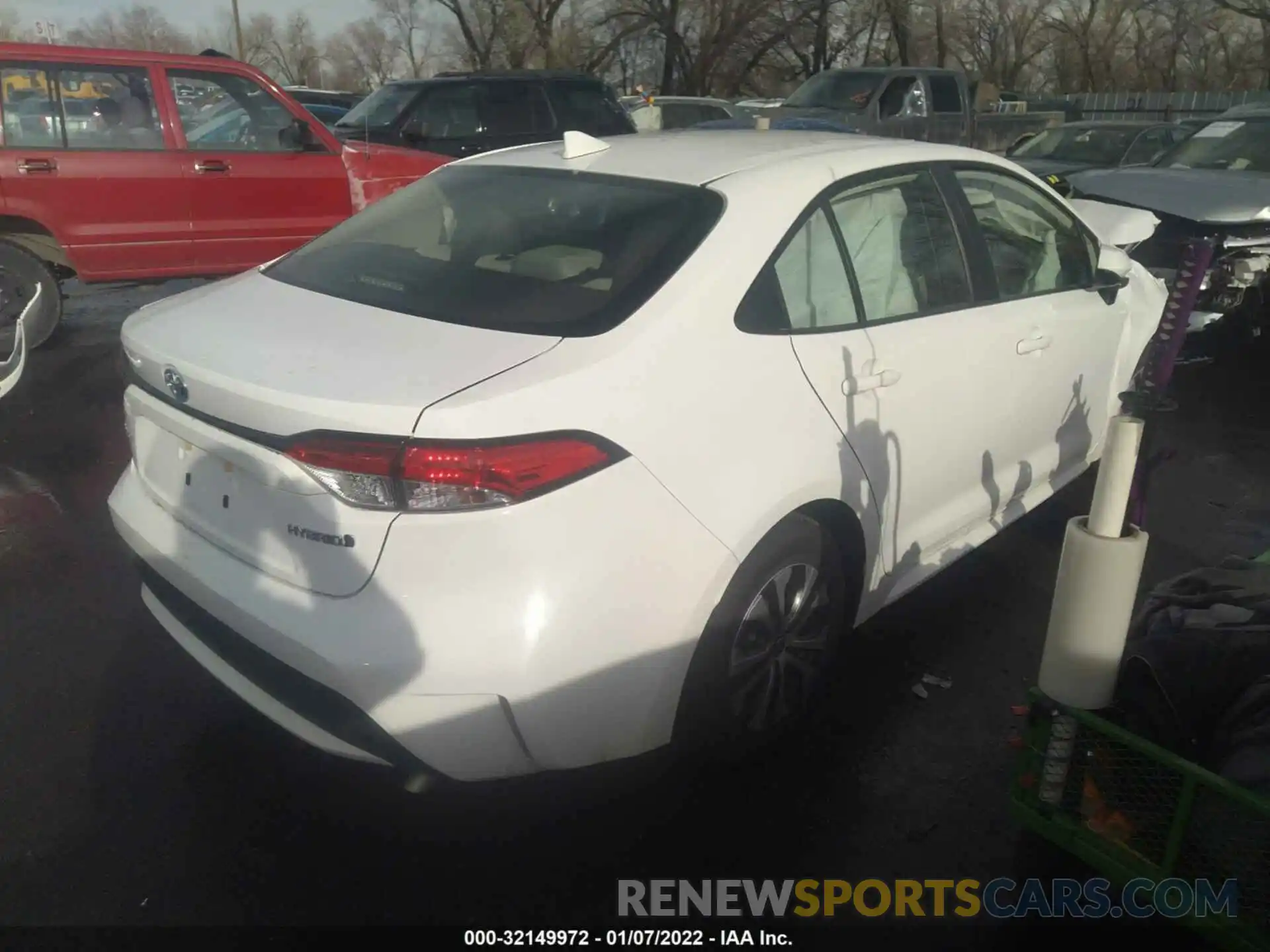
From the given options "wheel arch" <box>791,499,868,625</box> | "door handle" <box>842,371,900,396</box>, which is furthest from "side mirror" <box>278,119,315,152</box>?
"wheel arch" <box>791,499,868,625</box>

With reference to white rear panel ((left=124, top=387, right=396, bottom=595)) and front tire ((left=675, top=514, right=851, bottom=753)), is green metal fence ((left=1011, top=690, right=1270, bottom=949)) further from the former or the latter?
white rear panel ((left=124, top=387, right=396, bottom=595))

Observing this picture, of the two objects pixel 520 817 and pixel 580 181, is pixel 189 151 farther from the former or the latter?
pixel 520 817

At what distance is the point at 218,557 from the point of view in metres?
2.46

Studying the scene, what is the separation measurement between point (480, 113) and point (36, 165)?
169 inches

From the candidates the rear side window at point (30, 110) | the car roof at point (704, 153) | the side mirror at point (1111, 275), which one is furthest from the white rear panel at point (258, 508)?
the rear side window at point (30, 110)

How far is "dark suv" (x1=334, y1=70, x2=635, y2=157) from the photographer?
9820mm

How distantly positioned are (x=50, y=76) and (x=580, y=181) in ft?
17.4

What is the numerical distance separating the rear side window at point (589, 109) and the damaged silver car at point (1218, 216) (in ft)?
14.2

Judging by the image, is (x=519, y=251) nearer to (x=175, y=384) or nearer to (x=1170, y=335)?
(x=175, y=384)

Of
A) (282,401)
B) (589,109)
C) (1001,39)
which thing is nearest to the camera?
(282,401)

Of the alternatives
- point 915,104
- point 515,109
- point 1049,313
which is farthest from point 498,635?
point 915,104

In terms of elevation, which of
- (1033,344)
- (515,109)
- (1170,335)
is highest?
(515,109)

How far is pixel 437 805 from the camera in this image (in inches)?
109

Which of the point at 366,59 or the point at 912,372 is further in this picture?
the point at 366,59
